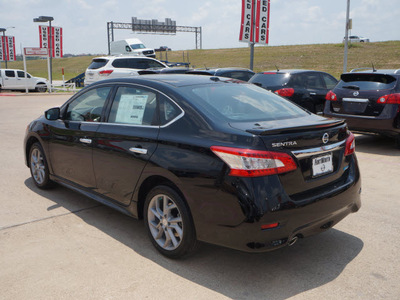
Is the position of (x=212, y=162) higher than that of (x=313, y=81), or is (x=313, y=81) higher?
(x=313, y=81)

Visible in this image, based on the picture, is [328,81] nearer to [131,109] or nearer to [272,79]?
[272,79]

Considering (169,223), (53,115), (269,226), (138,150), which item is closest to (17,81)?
(53,115)

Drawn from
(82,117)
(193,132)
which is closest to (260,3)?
(82,117)

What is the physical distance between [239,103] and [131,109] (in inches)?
42.4

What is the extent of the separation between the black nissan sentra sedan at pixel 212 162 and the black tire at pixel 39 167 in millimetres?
913

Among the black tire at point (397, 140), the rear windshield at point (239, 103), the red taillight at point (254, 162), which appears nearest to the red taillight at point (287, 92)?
the black tire at point (397, 140)

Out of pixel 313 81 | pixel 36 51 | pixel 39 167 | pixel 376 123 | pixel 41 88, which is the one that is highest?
pixel 36 51

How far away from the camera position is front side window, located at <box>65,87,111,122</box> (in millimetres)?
4429

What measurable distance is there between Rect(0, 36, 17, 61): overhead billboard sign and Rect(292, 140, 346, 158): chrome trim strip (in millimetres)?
45734

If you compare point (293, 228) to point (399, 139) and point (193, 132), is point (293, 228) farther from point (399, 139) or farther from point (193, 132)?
point (399, 139)

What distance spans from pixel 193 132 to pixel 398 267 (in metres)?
2.04

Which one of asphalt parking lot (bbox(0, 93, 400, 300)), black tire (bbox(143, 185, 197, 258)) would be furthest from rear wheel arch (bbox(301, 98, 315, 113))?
black tire (bbox(143, 185, 197, 258))

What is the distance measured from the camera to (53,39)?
96.0ft

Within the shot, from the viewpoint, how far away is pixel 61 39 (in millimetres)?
29828
